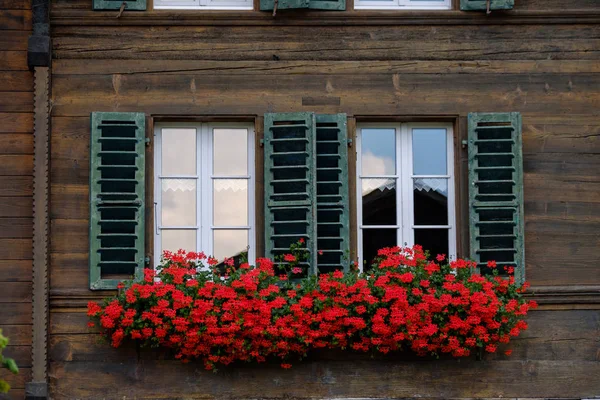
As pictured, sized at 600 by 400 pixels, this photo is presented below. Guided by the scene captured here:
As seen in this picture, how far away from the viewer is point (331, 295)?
864 cm

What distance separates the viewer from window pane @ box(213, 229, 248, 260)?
9.15 meters

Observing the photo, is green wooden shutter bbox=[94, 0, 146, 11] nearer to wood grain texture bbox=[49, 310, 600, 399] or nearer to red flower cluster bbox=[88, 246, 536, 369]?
red flower cluster bbox=[88, 246, 536, 369]

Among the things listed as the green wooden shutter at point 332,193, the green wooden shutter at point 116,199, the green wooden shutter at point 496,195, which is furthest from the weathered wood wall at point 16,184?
the green wooden shutter at point 496,195

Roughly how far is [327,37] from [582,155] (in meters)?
2.36

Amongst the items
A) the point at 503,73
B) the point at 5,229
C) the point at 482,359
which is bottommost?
the point at 482,359

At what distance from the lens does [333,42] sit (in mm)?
9227

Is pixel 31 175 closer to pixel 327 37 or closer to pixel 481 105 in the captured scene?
pixel 327 37

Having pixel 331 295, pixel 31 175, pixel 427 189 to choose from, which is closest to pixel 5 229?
pixel 31 175

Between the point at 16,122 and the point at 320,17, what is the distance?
8.79 feet

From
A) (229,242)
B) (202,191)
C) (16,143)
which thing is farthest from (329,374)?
(16,143)

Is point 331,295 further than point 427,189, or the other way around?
point 427,189

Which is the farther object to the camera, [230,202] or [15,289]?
[230,202]

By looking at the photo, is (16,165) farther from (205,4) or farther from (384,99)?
(384,99)

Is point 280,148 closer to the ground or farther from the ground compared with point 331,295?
farther from the ground
